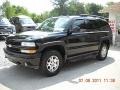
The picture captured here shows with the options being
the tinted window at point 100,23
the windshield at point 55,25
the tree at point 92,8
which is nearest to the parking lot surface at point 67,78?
the windshield at point 55,25

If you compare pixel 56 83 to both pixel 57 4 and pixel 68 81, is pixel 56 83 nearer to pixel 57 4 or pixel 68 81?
pixel 68 81

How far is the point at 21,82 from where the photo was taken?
21.8 ft

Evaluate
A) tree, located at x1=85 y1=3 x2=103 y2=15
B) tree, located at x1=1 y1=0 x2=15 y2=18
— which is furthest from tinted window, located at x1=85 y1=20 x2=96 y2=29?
tree, located at x1=85 y1=3 x2=103 y2=15

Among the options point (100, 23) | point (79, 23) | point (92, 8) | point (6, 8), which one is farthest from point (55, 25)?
point (92, 8)

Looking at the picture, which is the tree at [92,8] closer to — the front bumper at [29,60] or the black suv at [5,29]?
the black suv at [5,29]

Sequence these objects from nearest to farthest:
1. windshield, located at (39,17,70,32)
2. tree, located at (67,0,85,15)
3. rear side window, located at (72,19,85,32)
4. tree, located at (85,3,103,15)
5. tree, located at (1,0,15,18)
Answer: windshield, located at (39,17,70,32) < rear side window, located at (72,19,85,32) < tree, located at (1,0,15,18) < tree, located at (85,3,103,15) < tree, located at (67,0,85,15)

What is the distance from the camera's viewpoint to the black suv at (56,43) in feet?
21.9

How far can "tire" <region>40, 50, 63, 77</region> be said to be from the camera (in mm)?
6867

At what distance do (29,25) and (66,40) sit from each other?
12913 mm

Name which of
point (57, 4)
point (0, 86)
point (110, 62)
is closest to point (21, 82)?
point (0, 86)

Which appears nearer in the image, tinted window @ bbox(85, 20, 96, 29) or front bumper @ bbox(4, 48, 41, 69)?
front bumper @ bbox(4, 48, 41, 69)

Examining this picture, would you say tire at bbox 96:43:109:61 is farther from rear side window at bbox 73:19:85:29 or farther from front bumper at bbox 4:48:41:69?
front bumper at bbox 4:48:41:69

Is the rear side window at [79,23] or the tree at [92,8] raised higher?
the rear side window at [79,23]

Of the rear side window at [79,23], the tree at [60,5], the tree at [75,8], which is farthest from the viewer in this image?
the tree at [60,5]
